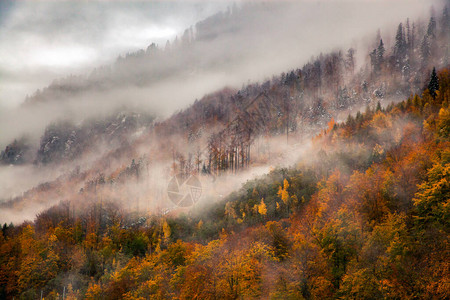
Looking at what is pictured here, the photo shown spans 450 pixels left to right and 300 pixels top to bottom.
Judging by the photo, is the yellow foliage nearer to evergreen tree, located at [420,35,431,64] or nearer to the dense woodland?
the dense woodland

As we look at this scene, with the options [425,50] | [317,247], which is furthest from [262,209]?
[425,50]

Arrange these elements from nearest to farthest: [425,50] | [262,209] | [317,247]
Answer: [317,247], [262,209], [425,50]

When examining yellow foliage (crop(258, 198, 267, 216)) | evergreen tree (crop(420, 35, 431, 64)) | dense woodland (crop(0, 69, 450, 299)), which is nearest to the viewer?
dense woodland (crop(0, 69, 450, 299))

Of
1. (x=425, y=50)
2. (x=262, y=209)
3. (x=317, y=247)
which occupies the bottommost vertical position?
(x=262, y=209)

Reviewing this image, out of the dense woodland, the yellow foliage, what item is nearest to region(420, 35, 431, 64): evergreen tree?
the dense woodland

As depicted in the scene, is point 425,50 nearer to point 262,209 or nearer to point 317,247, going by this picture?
point 262,209

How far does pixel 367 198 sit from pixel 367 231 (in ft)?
24.0

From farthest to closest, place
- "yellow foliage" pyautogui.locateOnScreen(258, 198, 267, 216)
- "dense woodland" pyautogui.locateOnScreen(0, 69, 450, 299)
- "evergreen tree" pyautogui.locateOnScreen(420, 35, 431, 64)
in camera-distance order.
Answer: "evergreen tree" pyautogui.locateOnScreen(420, 35, 431, 64)
"yellow foliage" pyautogui.locateOnScreen(258, 198, 267, 216)
"dense woodland" pyautogui.locateOnScreen(0, 69, 450, 299)

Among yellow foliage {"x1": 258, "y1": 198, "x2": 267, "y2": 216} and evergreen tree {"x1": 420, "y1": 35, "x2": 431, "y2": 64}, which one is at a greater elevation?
evergreen tree {"x1": 420, "y1": 35, "x2": 431, "y2": 64}

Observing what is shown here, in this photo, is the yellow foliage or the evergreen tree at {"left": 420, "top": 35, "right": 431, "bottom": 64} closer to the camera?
the yellow foliage

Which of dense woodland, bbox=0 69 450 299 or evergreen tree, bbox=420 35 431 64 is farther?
evergreen tree, bbox=420 35 431 64

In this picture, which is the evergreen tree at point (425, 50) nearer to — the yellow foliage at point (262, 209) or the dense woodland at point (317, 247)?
the dense woodland at point (317, 247)

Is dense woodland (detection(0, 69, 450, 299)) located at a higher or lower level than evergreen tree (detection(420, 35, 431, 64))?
lower

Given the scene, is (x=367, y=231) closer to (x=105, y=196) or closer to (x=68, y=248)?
(x=68, y=248)
